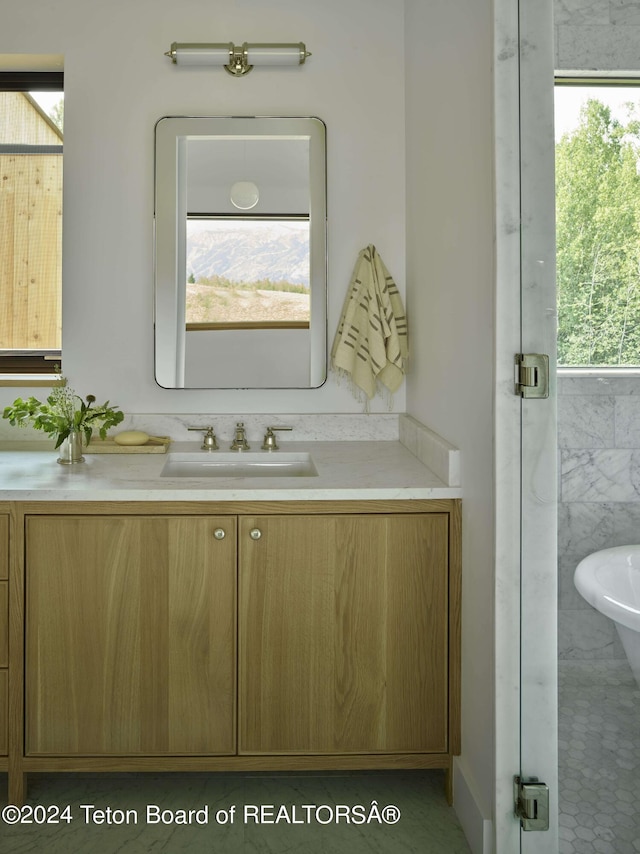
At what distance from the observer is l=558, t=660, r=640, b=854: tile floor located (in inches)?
49.7

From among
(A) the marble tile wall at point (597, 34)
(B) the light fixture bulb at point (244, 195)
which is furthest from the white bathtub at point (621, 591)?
(B) the light fixture bulb at point (244, 195)

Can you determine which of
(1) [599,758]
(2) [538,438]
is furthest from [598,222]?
(1) [599,758]

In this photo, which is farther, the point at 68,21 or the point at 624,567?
the point at 68,21

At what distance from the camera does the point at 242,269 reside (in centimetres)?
256

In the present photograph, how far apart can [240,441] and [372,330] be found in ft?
1.84

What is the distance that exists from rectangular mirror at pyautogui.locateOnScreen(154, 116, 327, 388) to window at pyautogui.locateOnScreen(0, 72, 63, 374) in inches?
16.0

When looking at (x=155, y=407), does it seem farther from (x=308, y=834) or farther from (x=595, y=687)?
(x=595, y=687)

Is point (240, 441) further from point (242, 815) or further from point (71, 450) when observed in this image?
point (242, 815)

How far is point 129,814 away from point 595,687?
1228mm

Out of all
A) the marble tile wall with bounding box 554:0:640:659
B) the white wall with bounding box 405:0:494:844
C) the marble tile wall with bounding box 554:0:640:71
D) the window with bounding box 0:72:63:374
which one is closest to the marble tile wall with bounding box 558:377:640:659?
the marble tile wall with bounding box 554:0:640:659

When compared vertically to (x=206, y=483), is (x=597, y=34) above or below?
above

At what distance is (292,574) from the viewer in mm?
1927

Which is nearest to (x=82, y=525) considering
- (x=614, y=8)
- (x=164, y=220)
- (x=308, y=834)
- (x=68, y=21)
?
(x=308, y=834)

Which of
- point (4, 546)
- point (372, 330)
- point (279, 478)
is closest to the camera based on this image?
point (4, 546)
